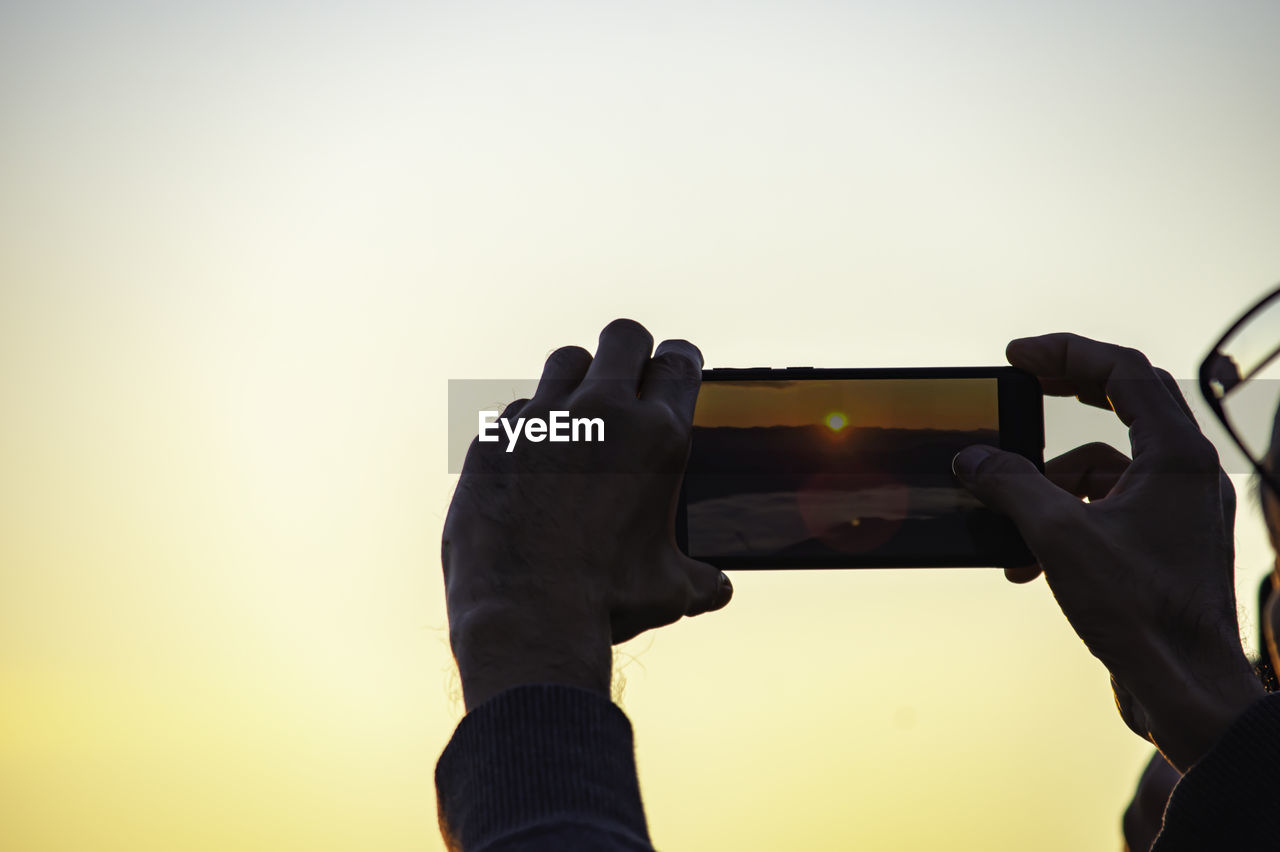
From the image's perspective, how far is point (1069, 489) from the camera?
296cm

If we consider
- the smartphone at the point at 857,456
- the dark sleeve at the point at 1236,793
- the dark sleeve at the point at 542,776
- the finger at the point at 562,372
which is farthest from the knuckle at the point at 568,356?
the dark sleeve at the point at 1236,793

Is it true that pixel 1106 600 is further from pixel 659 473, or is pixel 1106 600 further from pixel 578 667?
pixel 578 667

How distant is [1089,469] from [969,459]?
23.1 inches

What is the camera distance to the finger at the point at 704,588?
221 cm

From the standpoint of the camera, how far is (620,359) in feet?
7.04

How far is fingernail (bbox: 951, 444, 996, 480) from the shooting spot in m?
Answer: 2.57

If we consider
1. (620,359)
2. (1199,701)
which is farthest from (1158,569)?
(620,359)

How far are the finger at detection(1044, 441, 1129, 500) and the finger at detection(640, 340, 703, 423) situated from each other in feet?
4.30

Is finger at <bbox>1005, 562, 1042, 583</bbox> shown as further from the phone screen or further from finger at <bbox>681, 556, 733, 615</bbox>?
finger at <bbox>681, 556, 733, 615</bbox>

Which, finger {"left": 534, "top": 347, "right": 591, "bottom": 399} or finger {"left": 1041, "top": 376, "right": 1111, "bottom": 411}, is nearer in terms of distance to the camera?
finger {"left": 534, "top": 347, "right": 591, "bottom": 399}

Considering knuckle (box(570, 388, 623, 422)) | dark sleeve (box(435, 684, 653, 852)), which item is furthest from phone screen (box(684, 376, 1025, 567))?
dark sleeve (box(435, 684, 653, 852))
